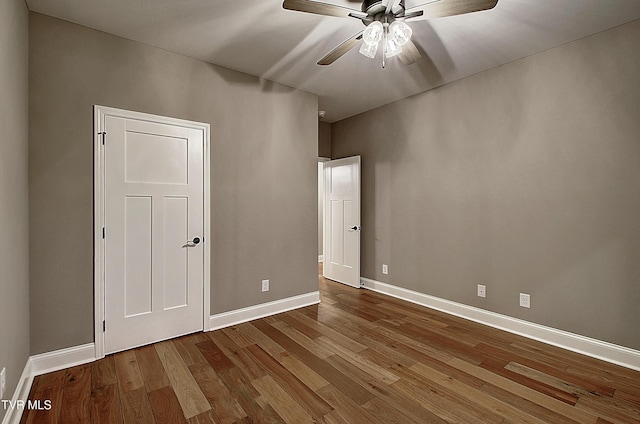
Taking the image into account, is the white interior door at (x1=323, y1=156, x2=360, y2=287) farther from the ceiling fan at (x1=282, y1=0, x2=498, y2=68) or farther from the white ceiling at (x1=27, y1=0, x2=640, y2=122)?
the ceiling fan at (x1=282, y1=0, x2=498, y2=68)

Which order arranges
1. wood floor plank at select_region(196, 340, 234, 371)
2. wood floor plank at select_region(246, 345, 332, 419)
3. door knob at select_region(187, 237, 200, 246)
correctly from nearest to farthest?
wood floor plank at select_region(246, 345, 332, 419), wood floor plank at select_region(196, 340, 234, 371), door knob at select_region(187, 237, 200, 246)

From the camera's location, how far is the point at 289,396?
7.04 feet

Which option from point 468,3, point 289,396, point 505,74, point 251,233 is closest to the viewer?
point 468,3

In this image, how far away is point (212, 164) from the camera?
3.26 meters

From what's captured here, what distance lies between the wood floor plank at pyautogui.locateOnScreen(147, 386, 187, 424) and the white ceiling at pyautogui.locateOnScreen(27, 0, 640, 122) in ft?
9.13

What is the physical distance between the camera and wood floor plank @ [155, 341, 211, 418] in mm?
2025

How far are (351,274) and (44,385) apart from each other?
3668 millimetres

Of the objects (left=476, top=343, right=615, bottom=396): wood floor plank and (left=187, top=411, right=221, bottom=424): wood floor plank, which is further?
(left=476, top=343, right=615, bottom=396): wood floor plank

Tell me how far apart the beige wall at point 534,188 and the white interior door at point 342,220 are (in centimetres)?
66

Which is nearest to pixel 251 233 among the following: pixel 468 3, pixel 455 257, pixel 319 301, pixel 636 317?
pixel 319 301

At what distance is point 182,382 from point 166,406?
27 centimetres

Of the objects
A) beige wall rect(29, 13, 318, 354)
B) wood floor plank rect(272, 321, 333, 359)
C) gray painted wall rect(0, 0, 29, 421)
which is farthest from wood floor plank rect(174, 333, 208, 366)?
gray painted wall rect(0, 0, 29, 421)

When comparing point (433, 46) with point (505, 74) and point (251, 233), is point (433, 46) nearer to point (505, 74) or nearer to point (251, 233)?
point (505, 74)

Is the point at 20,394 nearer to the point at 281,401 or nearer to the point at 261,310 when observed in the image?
the point at 281,401
